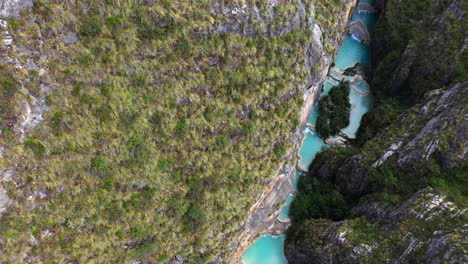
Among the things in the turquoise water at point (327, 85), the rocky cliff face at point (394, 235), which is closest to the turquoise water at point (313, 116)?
the turquoise water at point (327, 85)

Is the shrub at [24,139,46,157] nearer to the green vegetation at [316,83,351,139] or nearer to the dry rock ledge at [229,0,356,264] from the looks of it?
the dry rock ledge at [229,0,356,264]

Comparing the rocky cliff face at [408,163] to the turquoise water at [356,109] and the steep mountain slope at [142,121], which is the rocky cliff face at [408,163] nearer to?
the turquoise water at [356,109]

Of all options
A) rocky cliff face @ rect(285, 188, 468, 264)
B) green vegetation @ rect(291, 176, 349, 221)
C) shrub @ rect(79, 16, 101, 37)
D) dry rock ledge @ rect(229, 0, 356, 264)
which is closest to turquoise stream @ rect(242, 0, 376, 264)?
A: green vegetation @ rect(291, 176, 349, 221)

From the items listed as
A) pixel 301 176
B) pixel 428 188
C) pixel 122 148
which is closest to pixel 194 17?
pixel 122 148

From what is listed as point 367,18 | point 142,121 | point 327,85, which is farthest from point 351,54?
point 142,121

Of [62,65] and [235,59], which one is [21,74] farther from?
[235,59]

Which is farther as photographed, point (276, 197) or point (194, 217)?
point (276, 197)

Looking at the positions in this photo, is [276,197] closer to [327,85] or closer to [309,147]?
[309,147]
